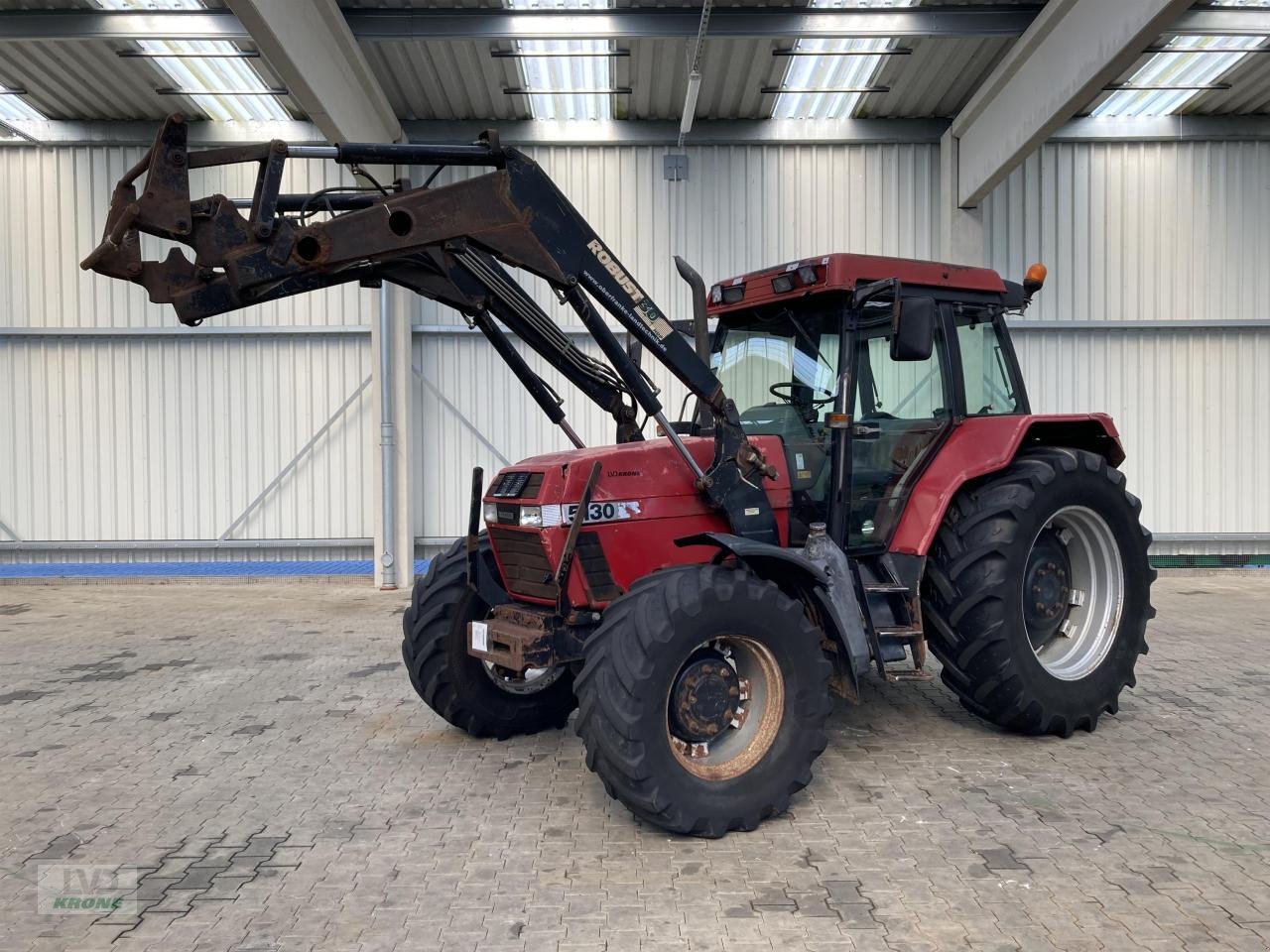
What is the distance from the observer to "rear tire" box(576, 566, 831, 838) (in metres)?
3.89

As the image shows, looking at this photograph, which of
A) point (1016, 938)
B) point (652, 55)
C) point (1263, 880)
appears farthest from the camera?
point (652, 55)

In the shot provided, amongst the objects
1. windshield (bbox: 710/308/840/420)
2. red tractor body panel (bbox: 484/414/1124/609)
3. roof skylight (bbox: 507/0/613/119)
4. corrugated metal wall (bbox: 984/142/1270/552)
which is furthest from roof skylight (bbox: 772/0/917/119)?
red tractor body panel (bbox: 484/414/1124/609)

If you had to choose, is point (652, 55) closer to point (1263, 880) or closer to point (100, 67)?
point (100, 67)

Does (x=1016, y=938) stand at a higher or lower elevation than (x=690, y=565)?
lower

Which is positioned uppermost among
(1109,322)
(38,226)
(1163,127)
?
(1163,127)

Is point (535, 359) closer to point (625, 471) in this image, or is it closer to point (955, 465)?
point (955, 465)

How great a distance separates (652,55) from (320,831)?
339 inches

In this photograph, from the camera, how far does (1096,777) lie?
4727 millimetres

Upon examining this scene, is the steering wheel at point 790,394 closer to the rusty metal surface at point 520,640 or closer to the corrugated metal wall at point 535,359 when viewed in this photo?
the rusty metal surface at point 520,640

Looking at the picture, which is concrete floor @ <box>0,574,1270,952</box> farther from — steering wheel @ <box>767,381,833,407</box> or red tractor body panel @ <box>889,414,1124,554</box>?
steering wheel @ <box>767,381,833,407</box>

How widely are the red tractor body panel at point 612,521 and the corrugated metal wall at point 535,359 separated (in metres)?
7.50

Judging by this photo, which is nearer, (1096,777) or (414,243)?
(414,243)

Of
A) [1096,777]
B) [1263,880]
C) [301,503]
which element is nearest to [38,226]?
[301,503]

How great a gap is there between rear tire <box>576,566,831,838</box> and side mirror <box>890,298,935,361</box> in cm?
135
